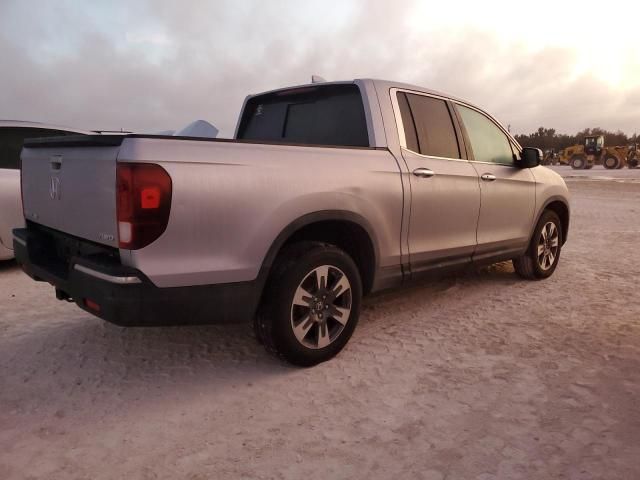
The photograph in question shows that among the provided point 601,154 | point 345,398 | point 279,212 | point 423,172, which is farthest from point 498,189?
point 601,154

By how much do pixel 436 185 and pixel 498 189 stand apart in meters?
1.00

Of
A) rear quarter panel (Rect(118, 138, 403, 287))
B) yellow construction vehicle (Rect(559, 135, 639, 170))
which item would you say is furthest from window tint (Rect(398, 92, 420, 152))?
yellow construction vehicle (Rect(559, 135, 639, 170))

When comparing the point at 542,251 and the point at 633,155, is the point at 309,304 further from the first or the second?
the point at 633,155

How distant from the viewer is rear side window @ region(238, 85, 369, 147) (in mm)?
3748

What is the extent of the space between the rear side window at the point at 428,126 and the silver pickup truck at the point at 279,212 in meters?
0.01

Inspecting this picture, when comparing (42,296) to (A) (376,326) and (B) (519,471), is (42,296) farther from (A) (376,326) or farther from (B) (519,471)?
(B) (519,471)

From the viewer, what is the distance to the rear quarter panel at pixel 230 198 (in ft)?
8.14

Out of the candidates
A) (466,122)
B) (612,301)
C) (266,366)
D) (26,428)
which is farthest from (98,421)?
(612,301)

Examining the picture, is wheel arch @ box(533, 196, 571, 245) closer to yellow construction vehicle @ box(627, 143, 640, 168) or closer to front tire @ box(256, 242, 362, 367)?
front tire @ box(256, 242, 362, 367)

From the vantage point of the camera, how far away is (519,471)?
215 cm

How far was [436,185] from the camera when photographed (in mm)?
3832

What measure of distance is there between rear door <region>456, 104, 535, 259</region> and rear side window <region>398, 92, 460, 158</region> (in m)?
0.27

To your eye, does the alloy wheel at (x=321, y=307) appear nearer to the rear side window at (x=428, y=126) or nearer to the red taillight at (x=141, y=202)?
the red taillight at (x=141, y=202)

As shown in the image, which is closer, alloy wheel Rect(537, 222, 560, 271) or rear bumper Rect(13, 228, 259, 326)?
rear bumper Rect(13, 228, 259, 326)
